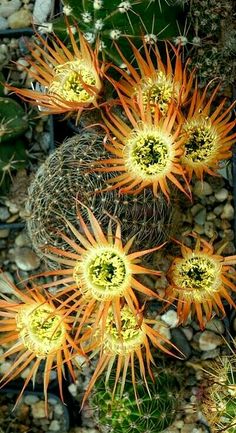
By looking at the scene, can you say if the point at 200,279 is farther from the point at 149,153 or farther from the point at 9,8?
the point at 9,8

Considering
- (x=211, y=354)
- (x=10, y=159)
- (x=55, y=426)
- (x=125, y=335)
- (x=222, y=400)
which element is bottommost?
(x=55, y=426)

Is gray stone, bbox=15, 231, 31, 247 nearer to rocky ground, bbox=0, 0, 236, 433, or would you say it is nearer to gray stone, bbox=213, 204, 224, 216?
rocky ground, bbox=0, 0, 236, 433

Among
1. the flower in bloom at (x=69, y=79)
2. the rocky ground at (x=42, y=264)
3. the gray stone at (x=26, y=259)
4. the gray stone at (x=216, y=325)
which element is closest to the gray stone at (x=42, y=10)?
the rocky ground at (x=42, y=264)

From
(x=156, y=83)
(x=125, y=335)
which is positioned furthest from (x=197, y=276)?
(x=156, y=83)

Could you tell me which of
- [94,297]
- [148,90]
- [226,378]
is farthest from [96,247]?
[226,378]

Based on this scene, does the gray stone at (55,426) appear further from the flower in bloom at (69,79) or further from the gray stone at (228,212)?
the flower in bloom at (69,79)

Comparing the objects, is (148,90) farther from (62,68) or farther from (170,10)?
(170,10)

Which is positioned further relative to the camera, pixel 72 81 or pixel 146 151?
pixel 72 81
